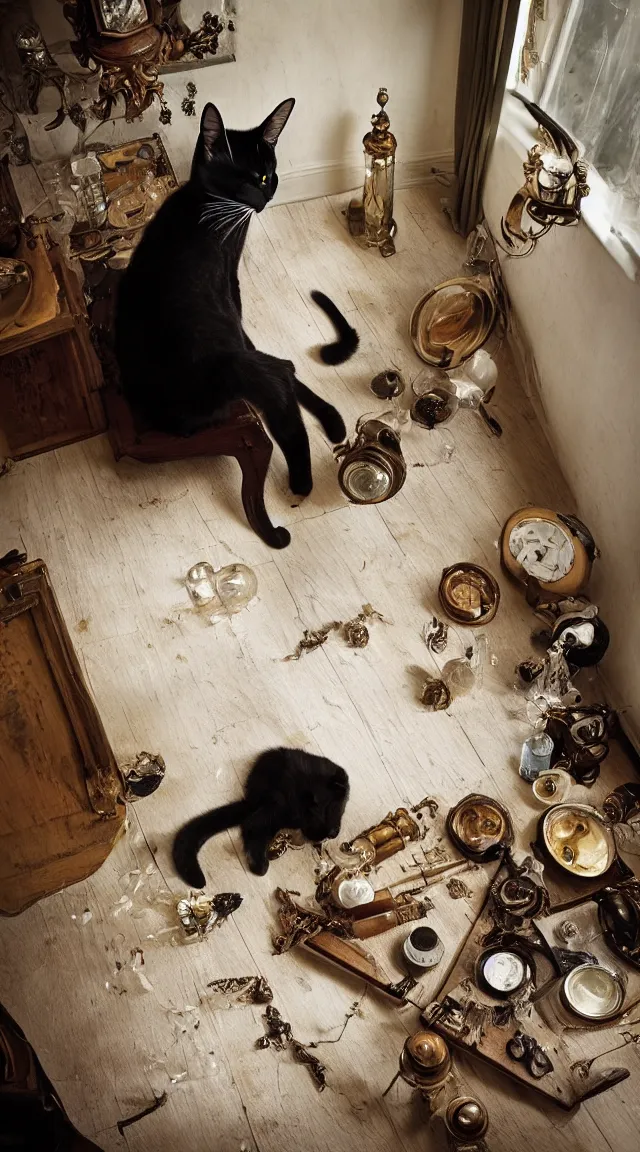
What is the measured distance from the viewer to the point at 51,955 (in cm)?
275

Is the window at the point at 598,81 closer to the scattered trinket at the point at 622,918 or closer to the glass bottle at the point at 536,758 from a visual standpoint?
the glass bottle at the point at 536,758

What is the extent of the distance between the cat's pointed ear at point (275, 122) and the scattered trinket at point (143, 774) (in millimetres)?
2213

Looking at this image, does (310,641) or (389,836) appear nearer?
(389,836)

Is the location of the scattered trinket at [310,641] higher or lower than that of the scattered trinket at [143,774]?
higher

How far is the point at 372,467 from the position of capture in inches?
138

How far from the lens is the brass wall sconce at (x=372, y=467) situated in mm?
Answer: 3508

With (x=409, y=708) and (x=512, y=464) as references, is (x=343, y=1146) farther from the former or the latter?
(x=512, y=464)

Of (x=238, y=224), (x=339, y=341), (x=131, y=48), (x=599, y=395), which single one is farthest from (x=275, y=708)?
(x=131, y=48)

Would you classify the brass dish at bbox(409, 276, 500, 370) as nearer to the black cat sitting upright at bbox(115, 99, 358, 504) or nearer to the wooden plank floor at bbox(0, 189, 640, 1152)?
the wooden plank floor at bbox(0, 189, 640, 1152)

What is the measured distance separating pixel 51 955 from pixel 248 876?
1.99 ft

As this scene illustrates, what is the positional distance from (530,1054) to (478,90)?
338 centimetres

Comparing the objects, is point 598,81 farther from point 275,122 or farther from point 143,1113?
point 143,1113

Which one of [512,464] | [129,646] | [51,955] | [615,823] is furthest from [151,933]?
[512,464]

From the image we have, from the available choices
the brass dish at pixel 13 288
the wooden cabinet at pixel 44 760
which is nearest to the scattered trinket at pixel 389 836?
the wooden cabinet at pixel 44 760
